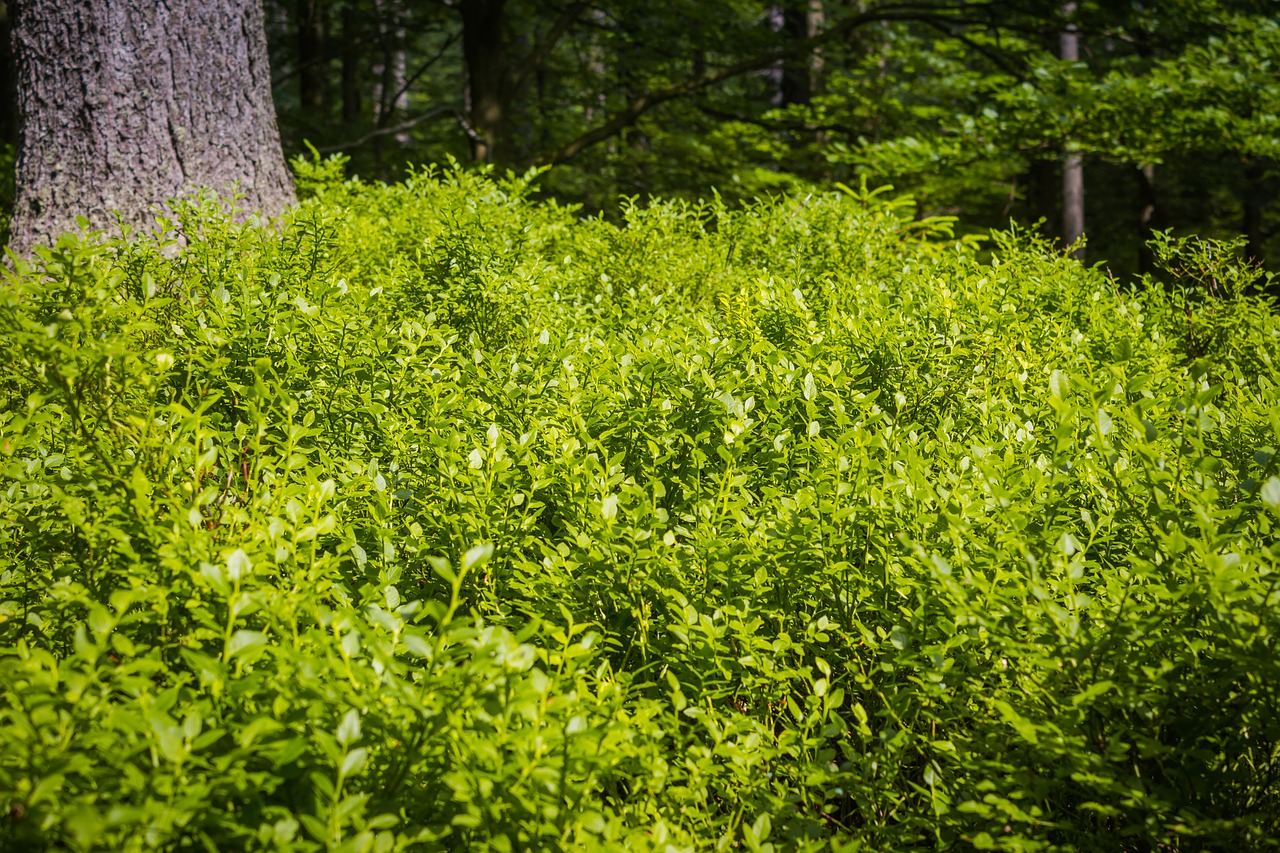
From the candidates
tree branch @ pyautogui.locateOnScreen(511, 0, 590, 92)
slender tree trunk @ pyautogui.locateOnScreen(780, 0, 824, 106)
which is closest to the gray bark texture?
tree branch @ pyautogui.locateOnScreen(511, 0, 590, 92)

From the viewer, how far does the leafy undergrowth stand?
3.88ft

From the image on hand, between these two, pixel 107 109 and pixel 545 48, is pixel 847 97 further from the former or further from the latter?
pixel 107 109

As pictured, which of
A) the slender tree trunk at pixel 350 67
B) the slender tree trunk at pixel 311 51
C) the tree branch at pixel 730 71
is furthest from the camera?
the slender tree trunk at pixel 350 67

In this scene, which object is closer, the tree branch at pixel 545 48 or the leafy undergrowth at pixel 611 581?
the leafy undergrowth at pixel 611 581

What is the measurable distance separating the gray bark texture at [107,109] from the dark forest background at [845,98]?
214 cm

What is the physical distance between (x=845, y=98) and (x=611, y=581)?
8.15 m

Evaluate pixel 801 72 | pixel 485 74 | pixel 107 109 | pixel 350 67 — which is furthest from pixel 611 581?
pixel 350 67

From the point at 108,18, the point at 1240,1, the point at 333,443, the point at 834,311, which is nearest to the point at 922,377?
the point at 834,311

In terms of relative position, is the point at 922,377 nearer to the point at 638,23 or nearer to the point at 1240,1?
the point at 638,23

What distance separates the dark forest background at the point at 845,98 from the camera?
5.63 m

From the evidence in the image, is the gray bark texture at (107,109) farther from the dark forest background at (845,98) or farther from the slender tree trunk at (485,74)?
the slender tree trunk at (485,74)

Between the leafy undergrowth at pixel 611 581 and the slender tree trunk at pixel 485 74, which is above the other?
the slender tree trunk at pixel 485 74

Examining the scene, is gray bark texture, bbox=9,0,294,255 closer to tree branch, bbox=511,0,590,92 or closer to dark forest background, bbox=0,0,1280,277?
dark forest background, bbox=0,0,1280,277

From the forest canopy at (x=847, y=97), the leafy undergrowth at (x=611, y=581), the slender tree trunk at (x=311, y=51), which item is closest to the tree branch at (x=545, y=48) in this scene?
the forest canopy at (x=847, y=97)
